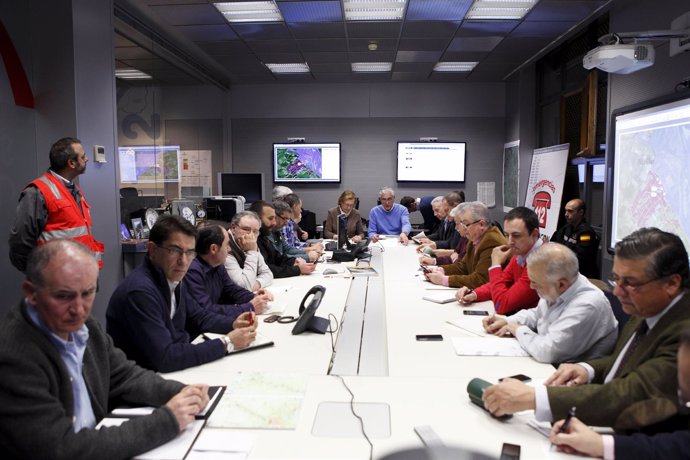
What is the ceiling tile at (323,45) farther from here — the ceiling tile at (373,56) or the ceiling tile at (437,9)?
the ceiling tile at (437,9)

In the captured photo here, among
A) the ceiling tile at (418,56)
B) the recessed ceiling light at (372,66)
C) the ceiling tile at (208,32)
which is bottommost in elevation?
the ceiling tile at (208,32)

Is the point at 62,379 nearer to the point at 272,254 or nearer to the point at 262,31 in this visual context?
the point at 272,254

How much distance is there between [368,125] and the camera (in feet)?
30.3

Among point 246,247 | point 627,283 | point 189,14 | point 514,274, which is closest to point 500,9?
point 189,14

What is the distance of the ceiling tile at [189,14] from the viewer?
5.18 metres

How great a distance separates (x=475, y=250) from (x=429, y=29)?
324 centimetres

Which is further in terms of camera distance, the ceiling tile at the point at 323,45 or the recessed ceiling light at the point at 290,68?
the recessed ceiling light at the point at 290,68

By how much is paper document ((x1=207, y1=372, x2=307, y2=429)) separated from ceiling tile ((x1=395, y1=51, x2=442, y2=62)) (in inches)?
238

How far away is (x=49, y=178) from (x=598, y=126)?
18.6ft

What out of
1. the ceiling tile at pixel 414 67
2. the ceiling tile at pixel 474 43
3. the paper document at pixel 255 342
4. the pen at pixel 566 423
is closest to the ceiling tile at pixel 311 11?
the ceiling tile at pixel 474 43


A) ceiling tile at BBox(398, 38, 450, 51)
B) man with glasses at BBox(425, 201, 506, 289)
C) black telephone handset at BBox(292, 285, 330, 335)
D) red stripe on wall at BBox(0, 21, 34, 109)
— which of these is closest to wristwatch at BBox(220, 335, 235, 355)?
black telephone handset at BBox(292, 285, 330, 335)

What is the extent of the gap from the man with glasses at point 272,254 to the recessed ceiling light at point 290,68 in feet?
13.4

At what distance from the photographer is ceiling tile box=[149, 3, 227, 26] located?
5.18m

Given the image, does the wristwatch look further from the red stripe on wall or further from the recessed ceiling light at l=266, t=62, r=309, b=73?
the recessed ceiling light at l=266, t=62, r=309, b=73
